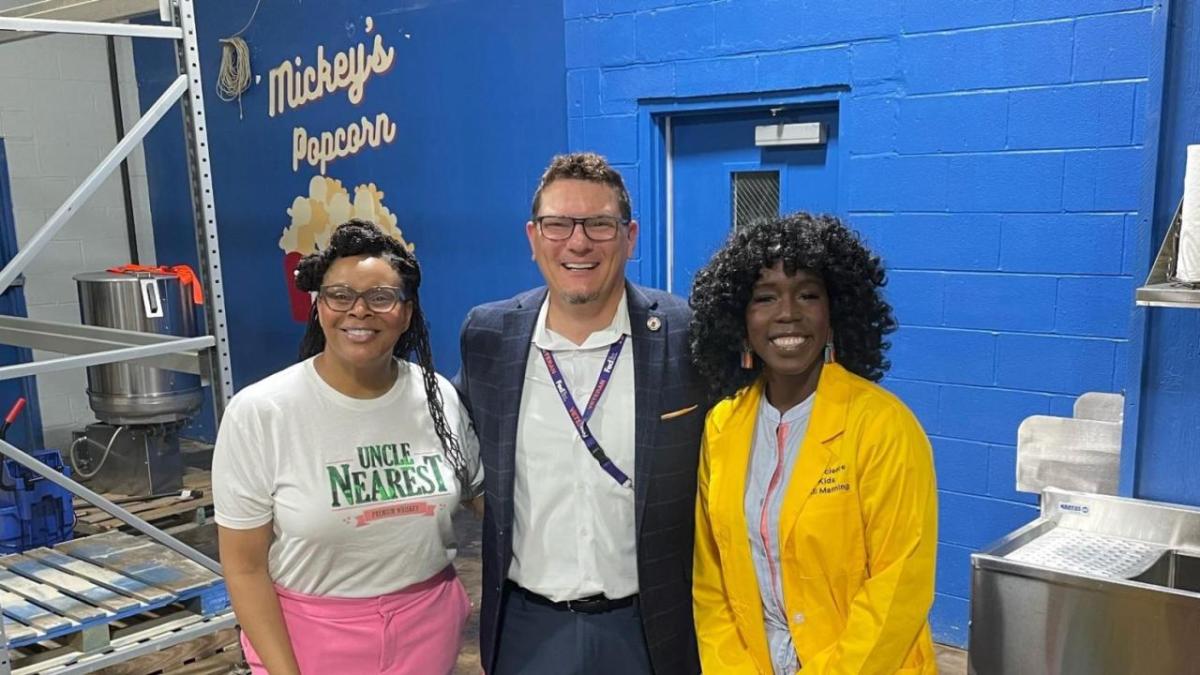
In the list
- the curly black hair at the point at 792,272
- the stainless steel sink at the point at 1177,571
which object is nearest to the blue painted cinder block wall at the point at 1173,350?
the stainless steel sink at the point at 1177,571

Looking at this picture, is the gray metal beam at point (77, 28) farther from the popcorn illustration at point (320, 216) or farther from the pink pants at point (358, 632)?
the popcorn illustration at point (320, 216)

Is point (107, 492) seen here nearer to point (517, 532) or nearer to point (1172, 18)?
point (517, 532)

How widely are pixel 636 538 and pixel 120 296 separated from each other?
3.60 m

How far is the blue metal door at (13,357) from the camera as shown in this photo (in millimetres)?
4543

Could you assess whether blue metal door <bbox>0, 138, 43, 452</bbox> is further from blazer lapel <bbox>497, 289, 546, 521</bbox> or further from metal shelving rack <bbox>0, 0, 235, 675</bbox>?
blazer lapel <bbox>497, 289, 546, 521</bbox>

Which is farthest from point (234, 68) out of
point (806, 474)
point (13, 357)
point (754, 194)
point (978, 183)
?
point (806, 474)

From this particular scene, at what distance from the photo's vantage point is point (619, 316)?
2.02 metres

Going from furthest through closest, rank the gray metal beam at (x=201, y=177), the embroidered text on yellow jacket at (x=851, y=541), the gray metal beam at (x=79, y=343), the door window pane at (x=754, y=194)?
the door window pane at (x=754, y=194), the gray metal beam at (x=79, y=343), the gray metal beam at (x=201, y=177), the embroidered text on yellow jacket at (x=851, y=541)

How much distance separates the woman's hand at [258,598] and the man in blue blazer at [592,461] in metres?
0.44

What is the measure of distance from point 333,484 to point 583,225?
0.71m

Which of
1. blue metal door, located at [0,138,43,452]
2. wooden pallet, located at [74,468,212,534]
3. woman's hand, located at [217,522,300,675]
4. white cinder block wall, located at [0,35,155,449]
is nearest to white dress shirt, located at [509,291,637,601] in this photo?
woman's hand, located at [217,522,300,675]

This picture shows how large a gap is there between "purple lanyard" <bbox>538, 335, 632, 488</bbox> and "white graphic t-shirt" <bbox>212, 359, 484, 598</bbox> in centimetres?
28

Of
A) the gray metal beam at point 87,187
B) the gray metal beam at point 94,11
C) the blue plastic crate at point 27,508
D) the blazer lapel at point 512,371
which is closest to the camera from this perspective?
the blazer lapel at point 512,371

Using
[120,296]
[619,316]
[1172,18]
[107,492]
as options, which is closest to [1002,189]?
[1172,18]
